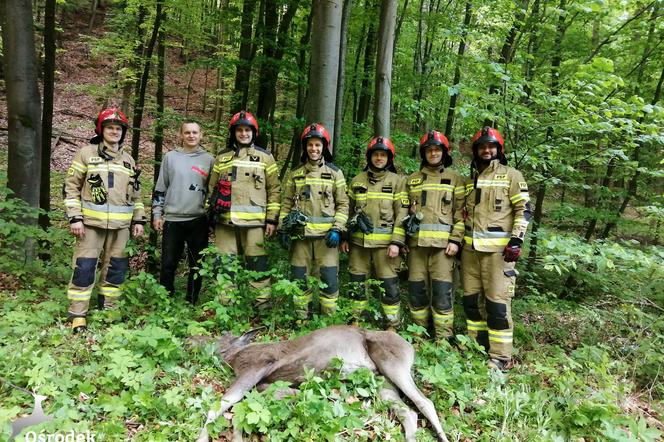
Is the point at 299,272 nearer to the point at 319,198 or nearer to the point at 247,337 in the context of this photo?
the point at 319,198

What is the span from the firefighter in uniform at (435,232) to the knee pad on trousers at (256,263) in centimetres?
196

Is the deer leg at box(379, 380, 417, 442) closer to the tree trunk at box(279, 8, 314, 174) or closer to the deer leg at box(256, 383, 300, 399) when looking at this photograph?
the deer leg at box(256, 383, 300, 399)

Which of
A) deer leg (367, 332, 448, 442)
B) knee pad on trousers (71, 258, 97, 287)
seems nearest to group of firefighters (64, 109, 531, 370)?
knee pad on trousers (71, 258, 97, 287)

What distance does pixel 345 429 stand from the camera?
3.21 m

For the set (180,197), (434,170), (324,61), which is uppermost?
(324,61)

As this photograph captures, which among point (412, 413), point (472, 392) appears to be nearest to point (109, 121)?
point (412, 413)

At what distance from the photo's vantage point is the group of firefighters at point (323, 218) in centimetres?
473

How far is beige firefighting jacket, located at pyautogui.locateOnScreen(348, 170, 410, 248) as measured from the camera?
17.4 feet

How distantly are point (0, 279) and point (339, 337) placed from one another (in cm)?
538

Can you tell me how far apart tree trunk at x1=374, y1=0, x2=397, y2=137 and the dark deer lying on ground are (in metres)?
3.26

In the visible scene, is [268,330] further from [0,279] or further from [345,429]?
[0,279]

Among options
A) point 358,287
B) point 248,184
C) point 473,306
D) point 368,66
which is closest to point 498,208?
point 473,306

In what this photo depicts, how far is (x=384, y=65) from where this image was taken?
5.91 meters

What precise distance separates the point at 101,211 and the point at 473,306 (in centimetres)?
460
